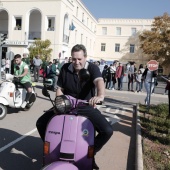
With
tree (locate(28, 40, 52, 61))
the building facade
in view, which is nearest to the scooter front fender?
tree (locate(28, 40, 52, 61))

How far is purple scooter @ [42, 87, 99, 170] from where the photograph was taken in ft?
10.5

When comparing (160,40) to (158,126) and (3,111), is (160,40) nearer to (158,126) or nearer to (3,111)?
(158,126)

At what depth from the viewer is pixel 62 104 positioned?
10.5ft

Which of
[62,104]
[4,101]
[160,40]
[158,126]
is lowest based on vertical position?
[158,126]

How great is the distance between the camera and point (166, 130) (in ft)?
21.9

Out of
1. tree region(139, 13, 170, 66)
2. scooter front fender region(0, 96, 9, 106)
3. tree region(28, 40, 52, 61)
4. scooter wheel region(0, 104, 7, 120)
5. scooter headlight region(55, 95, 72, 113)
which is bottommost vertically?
scooter wheel region(0, 104, 7, 120)

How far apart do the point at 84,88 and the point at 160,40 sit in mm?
45323

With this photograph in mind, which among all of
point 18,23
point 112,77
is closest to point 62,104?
point 112,77

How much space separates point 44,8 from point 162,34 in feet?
69.3

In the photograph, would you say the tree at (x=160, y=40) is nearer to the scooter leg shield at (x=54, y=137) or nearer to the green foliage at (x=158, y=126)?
the green foliage at (x=158, y=126)

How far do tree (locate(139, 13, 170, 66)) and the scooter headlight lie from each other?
4490 centimetres


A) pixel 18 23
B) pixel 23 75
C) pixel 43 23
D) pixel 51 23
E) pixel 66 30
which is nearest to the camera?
pixel 23 75

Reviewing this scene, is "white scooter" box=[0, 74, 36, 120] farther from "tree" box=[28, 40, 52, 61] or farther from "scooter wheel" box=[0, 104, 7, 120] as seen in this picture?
"tree" box=[28, 40, 52, 61]

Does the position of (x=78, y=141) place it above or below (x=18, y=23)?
below
